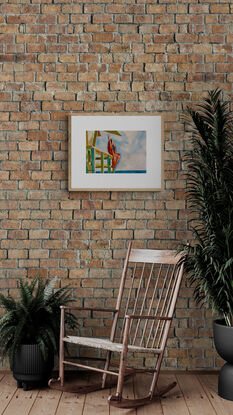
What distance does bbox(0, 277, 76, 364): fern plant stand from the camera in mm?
3270

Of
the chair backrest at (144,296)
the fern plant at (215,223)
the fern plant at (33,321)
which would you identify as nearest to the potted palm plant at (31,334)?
the fern plant at (33,321)

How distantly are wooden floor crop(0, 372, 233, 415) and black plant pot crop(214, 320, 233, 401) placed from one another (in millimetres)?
63

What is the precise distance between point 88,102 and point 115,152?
46cm

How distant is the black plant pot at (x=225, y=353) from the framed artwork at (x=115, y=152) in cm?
121

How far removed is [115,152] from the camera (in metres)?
3.79

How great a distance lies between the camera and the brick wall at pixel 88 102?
378 centimetres

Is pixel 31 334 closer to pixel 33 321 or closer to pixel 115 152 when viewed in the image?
pixel 33 321

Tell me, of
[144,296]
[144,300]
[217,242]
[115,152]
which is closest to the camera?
[217,242]

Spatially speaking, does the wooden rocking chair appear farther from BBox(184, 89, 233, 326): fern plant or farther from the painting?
the painting

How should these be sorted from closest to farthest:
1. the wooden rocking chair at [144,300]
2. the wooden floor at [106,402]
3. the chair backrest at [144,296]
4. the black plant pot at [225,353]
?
the wooden floor at [106,402] < the black plant pot at [225,353] < the wooden rocking chair at [144,300] < the chair backrest at [144,296]

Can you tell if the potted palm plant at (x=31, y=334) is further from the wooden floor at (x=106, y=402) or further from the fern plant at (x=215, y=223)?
the fern plant at (x=215, y=223)

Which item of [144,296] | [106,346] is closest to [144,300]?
[144,296]

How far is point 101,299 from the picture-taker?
377 cm

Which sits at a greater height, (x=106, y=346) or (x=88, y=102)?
(x=88, y=102)
